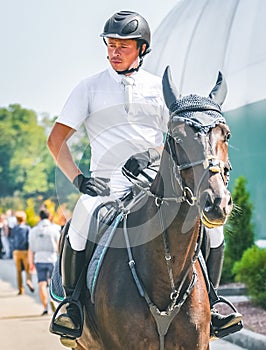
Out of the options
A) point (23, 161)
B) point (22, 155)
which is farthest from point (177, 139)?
point (22, 155)

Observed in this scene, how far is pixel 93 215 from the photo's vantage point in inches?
215

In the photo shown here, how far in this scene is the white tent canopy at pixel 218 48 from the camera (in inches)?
876

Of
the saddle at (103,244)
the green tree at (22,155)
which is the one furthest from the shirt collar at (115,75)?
the green tree at (22,155)

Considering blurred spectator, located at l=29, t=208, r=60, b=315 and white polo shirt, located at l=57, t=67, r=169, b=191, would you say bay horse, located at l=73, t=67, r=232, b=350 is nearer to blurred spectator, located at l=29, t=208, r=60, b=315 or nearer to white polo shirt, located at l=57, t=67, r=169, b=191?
white polo shirt, located at l=57, t=67, r=169, b=191

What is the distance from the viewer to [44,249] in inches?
572

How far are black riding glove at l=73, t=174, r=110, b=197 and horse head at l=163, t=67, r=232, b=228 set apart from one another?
2.91 feet

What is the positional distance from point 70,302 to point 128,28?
6.35ft

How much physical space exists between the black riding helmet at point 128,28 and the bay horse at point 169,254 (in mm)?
800

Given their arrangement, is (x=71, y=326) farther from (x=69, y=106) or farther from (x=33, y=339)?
(x=33, y=339)

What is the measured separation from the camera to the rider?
5.43m

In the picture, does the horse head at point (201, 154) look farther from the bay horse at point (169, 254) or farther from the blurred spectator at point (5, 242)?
the blurred spectator at point (5, 242)

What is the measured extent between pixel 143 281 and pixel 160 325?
31 centimetres

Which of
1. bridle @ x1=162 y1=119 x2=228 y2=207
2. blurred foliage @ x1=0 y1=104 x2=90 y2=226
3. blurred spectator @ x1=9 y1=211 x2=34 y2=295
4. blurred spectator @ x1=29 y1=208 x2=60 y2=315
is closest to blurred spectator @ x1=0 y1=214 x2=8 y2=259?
blurred spectator @ x1=9 y1=211 x2=34 y2=295

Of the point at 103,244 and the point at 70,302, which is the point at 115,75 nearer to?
the point at 103,244
